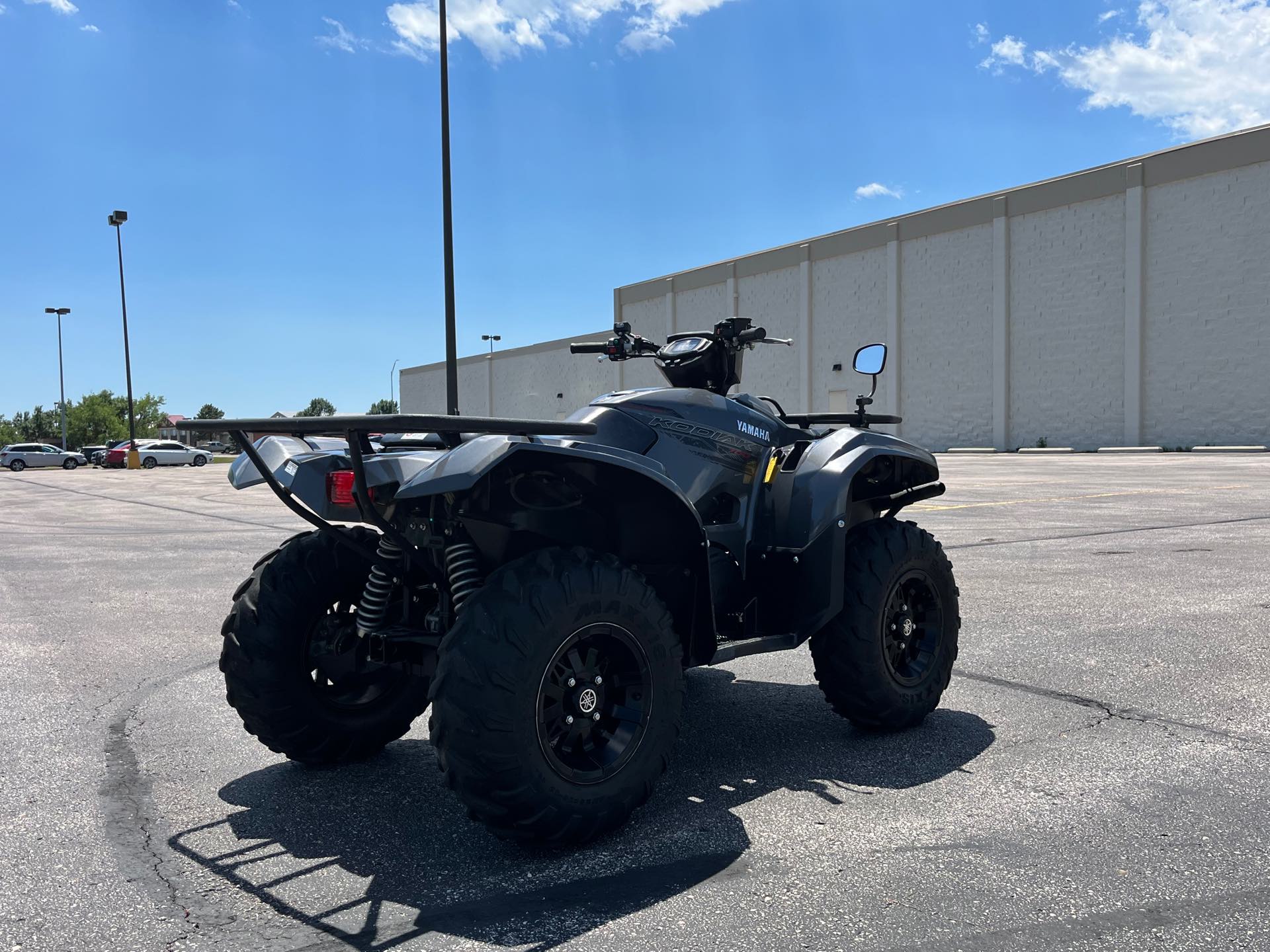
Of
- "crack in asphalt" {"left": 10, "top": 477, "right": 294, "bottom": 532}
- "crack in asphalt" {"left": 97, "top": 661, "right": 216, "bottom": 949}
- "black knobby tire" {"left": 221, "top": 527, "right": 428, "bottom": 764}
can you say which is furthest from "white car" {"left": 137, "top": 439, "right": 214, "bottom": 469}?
"black knobby tire" {"left": 221, "top": 527, "right": 428, "bottom": 764}

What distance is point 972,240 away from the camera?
4369 centimetres

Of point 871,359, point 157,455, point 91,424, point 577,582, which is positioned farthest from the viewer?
point 91,424

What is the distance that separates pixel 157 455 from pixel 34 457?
27.9 feet

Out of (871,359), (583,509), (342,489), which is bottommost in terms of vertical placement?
(583,509)

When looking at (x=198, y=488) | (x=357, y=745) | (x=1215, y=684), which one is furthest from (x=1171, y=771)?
(x=198, y=488)

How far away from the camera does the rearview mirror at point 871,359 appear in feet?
15.7

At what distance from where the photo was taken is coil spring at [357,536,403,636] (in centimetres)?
359

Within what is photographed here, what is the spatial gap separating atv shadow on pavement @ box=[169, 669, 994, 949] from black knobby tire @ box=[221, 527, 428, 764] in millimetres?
164

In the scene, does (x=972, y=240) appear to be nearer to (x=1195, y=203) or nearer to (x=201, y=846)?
(x=1195, y=203)

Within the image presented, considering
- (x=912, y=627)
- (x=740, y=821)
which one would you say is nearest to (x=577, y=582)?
(x=740, y=821)

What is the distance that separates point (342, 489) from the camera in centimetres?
352

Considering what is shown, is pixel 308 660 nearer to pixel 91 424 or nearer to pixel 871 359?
pixel 871 359

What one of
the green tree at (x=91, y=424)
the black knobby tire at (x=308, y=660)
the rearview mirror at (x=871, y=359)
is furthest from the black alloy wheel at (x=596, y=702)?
the green tree at (x=91, y=424)

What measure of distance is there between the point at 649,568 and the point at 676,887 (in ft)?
4.17
